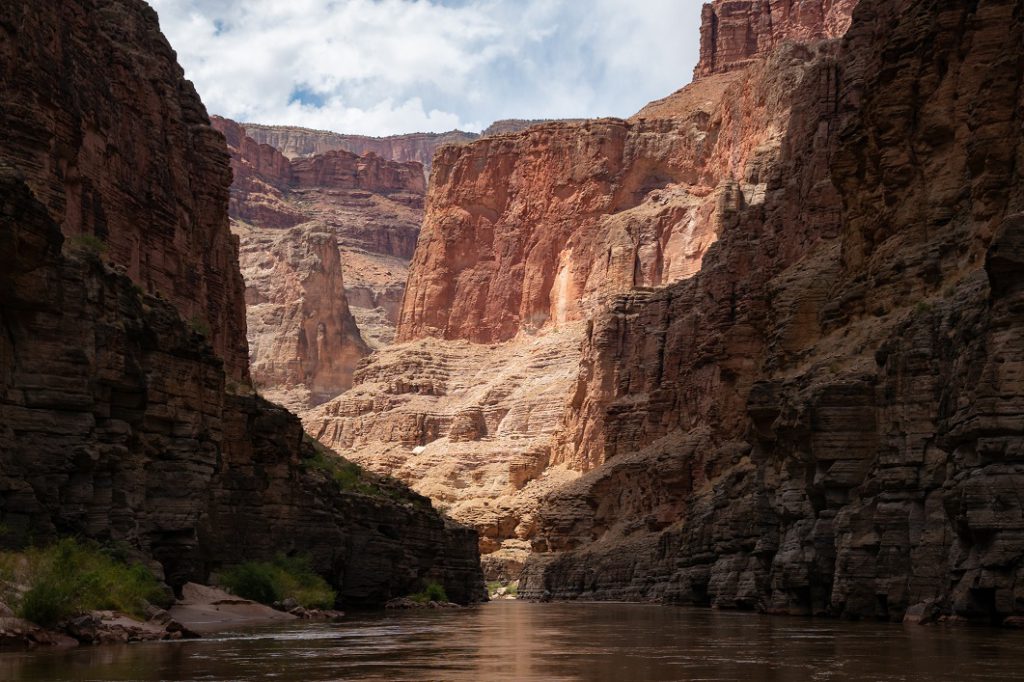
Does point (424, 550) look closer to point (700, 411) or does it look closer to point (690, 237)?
point (700, 411)

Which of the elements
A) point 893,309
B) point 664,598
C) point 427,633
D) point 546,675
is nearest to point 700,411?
point 664,598

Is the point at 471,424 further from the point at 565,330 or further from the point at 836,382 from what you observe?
the point at 836,382

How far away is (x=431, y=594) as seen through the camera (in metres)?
72.3

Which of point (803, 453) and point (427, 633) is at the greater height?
point (803, 453)

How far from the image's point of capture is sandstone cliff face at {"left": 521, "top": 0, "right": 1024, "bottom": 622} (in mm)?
35750

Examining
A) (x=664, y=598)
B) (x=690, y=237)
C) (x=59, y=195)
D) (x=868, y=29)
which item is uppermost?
(x=690, y=237)

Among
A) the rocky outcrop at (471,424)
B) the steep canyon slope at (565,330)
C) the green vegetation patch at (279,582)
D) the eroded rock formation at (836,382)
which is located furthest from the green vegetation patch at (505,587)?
the green vegetation patch at (279,582)

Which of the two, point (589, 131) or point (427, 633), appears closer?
point (427, 633)

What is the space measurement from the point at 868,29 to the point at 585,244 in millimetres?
123780

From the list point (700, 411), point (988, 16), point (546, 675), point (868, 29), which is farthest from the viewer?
point (700, 411)

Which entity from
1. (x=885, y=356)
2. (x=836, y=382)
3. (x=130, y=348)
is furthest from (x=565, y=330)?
(x=130, y=348)

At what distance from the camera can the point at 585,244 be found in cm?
19362

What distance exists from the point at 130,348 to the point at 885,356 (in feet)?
73.5

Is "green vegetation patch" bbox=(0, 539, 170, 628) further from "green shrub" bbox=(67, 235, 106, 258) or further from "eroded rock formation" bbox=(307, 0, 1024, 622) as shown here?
"eroded rock formation" bbox=(307, 0, 1024, 622)
